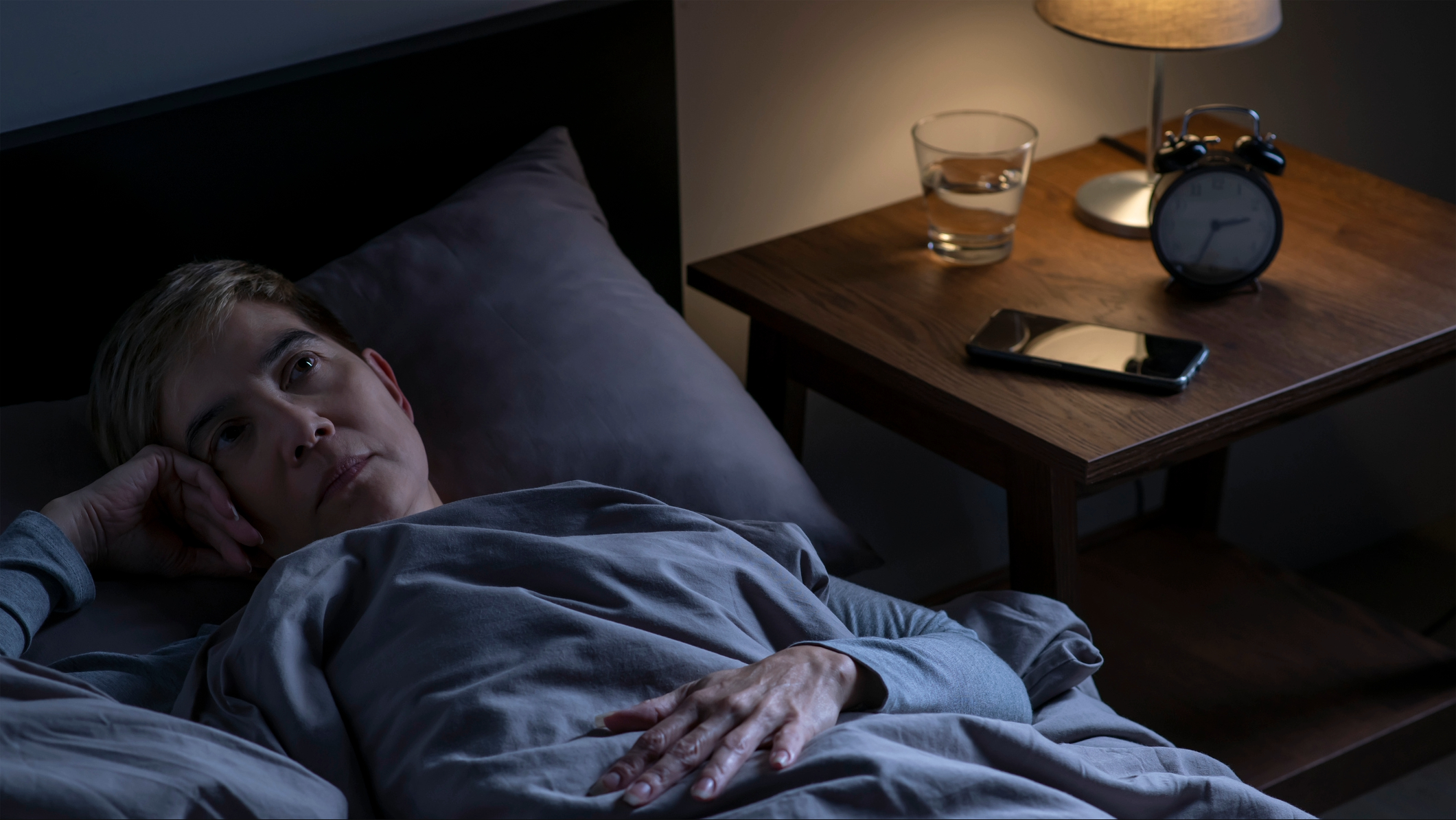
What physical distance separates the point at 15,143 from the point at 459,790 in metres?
0.76

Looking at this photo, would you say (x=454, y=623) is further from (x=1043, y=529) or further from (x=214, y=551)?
(x=1043, y=529)

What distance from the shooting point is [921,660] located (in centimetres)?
100

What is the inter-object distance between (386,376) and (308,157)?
28 centimetres

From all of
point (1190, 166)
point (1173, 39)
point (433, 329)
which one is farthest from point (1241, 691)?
point (433, 329)

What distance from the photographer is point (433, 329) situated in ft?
4.08

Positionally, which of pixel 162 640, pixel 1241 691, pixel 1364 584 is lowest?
pixel 1364 584

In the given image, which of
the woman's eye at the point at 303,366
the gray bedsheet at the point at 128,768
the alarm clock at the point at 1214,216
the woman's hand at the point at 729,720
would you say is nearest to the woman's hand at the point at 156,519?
the woman's eye at the point at 303,366

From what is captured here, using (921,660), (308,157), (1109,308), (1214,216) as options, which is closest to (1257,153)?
(1214,216)

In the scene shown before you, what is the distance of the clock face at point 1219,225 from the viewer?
55.2 inches

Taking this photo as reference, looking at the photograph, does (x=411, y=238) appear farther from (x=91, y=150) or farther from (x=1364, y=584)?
(x=1364, y=584)

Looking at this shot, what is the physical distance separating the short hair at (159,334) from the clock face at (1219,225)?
89 cm

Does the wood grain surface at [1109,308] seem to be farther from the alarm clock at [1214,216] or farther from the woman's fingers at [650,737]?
the woman's fingers at [650,737]

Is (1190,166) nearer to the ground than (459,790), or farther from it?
farther from it

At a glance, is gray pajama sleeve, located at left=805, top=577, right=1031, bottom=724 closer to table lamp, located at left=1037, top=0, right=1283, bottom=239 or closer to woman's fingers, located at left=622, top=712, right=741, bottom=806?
woman's fingers, located at left=622, top=712, right=741, bottom=806
